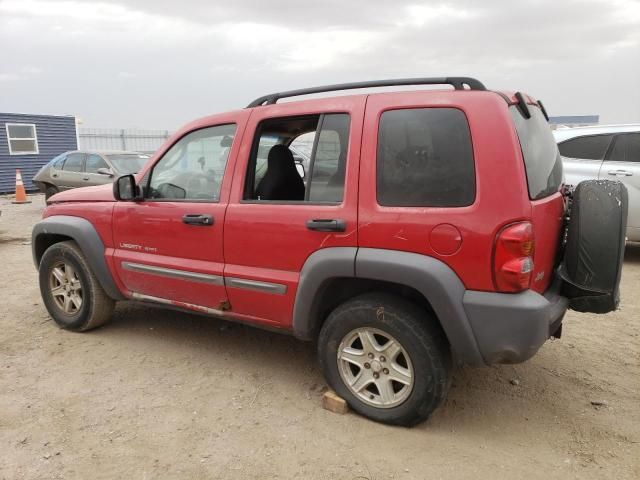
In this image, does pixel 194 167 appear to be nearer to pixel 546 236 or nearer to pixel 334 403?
pixel 334 403

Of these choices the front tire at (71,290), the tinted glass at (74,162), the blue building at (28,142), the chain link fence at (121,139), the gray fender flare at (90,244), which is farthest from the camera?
the chain link fence at (121,139)

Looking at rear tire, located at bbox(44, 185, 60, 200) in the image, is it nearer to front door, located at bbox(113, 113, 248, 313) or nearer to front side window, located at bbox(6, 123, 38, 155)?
front side window, located at bbox(6, 123, 38, 155)

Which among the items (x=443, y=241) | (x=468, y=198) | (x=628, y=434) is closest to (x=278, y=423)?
(x=443, y=241)

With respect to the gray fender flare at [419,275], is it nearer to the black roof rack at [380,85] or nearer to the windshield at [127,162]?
the black roof rack at [380,85]

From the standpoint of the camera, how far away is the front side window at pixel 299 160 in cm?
281

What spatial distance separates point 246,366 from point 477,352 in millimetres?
1734

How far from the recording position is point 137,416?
2.92 metres

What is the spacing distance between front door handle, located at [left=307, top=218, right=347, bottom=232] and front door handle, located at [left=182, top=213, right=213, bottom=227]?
2.51 feet

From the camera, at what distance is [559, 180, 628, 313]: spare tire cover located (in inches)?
99.7

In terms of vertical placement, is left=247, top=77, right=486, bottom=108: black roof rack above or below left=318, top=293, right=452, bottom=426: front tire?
above

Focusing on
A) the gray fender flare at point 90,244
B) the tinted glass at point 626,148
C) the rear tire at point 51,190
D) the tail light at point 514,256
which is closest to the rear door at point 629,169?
the tinted glass at point 626,148

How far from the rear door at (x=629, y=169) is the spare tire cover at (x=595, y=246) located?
3.93 meters

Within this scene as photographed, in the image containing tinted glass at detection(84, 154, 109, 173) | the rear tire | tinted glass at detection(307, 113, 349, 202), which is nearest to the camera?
tinted glass at detection(307, 113, 349, 202)

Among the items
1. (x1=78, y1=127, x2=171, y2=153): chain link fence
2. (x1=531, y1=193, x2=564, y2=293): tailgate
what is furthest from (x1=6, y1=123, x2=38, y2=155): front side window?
(x1=531, y1=193, x2=564, y2=293): tailgate
